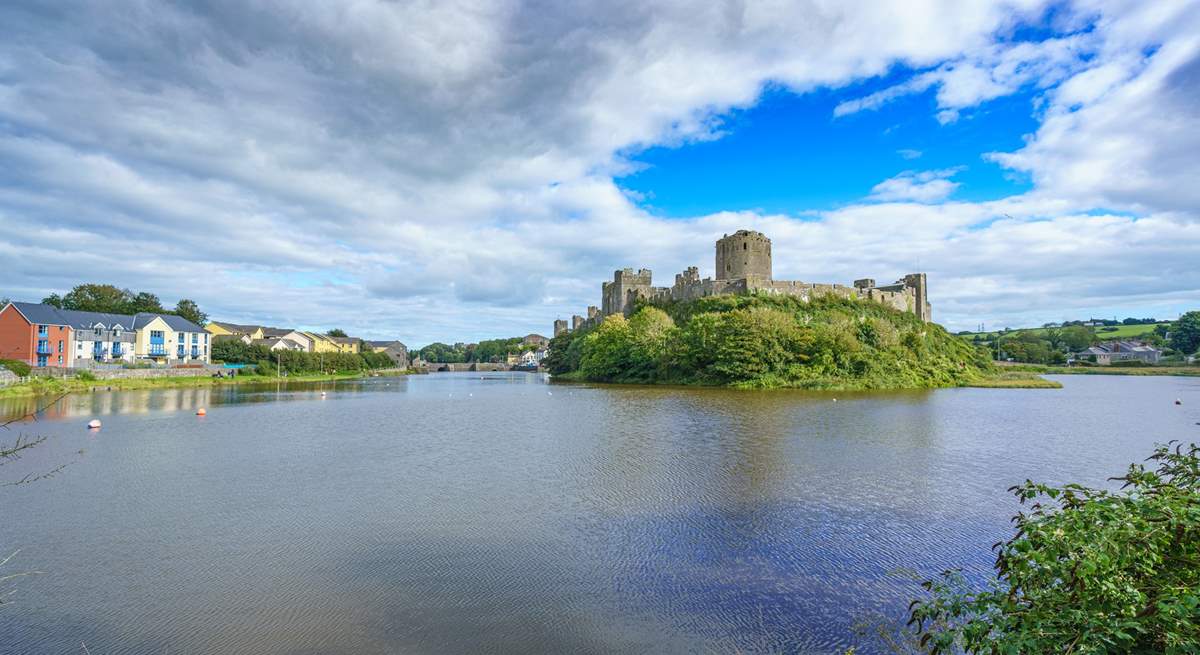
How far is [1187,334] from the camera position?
299 ft

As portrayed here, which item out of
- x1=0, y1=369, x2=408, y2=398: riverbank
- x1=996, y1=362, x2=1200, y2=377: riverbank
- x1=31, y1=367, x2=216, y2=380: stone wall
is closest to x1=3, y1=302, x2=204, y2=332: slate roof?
x1=31, y1=367, x2=216, y2=380: stone wall

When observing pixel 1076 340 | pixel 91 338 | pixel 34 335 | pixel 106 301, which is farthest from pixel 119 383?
pixel 1076 340

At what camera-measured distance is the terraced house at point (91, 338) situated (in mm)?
48875

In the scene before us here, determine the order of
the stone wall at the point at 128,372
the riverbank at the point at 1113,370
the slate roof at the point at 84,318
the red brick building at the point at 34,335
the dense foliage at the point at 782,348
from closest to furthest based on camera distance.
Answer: the stone wall at the point at 128,372 < the dense foliage at the point at 782,348 < the red brick building at the point at 34,335 < the slate roof at the point at 84,318 < the riverbank at the point at 1113,370

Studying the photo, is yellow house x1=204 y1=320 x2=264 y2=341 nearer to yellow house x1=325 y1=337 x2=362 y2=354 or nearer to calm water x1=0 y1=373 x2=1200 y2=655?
yellow house x1=325 y1=337 x2=362 y2=354

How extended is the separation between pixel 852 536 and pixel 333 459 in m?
12.7

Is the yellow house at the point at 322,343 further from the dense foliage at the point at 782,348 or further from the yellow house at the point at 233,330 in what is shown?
the dense foliage at the point at 782,348

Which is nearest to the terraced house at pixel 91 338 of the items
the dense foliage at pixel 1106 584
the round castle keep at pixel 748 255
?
the round castle keep at pixel 748 255

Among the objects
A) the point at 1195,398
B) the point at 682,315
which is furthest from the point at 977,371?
the point at 682,315

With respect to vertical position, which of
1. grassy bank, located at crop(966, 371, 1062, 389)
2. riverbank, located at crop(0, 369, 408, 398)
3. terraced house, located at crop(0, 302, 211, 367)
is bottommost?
grassy bank, located at crop(966, 371, 1062, 389)

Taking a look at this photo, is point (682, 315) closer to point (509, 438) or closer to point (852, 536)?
point (509, 438)

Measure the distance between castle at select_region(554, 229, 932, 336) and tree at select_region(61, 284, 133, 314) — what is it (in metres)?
65.0

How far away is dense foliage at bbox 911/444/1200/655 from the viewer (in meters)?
2.97

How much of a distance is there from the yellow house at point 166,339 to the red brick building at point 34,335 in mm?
9592
